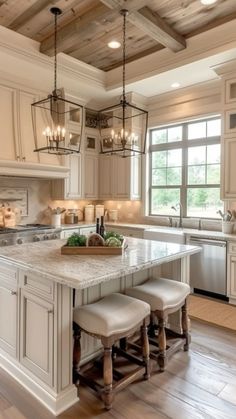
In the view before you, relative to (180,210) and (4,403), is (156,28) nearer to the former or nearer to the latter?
(180,210)

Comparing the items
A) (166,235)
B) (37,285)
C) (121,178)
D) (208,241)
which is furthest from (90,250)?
(121,178)

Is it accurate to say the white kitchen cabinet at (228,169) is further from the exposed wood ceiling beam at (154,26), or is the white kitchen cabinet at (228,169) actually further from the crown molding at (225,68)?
the exposed wood ceiling beam at (154,26)

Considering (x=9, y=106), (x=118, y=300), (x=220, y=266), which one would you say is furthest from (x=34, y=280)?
(x=9, y=106)

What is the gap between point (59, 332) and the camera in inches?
72.2

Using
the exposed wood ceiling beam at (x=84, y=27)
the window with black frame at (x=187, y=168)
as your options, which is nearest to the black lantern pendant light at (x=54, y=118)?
the exposed wood ceiling beam at (x=84, y=27)

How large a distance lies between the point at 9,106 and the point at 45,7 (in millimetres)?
1497

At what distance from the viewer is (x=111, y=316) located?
1.92 m

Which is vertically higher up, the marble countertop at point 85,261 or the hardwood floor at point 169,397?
the marble countertop at point 85,261

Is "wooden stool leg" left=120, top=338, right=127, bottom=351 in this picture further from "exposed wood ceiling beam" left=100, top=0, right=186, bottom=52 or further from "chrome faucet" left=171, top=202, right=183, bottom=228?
"exposed wood ceiling beam" left=100, top=0, right=186, bottom=52

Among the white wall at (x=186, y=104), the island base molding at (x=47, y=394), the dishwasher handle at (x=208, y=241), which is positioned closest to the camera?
the island base molding at (x=47, y=394)

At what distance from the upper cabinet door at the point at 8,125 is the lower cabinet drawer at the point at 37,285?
238cm

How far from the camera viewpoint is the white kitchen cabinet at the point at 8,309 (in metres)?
2.21

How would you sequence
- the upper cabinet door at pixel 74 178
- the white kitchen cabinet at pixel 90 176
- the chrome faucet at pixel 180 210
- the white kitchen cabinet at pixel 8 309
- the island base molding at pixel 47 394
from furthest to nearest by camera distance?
the white kitchen cabinet at pixel 90 176, the upper cabinet door at pixel 74 178, the chrome faucet at pixel 180 210, the white kitchen cabinet at pixel 8 309, the island base molding at pixel 47 394

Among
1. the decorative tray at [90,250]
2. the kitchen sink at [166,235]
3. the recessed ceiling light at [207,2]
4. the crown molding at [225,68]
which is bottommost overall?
the kitchen sink at [166,235]
